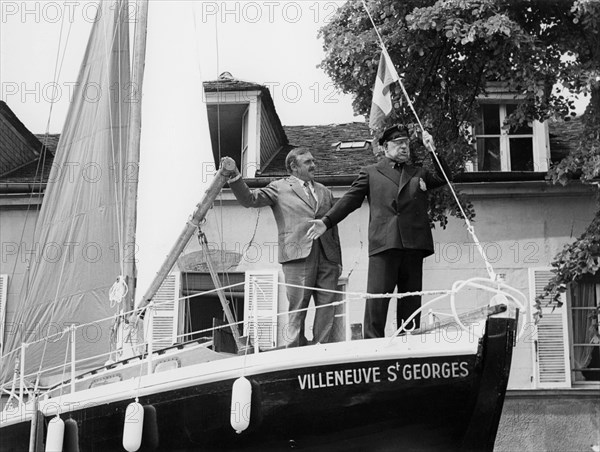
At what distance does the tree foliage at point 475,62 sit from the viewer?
11992 mm

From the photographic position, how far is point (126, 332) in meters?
10.9

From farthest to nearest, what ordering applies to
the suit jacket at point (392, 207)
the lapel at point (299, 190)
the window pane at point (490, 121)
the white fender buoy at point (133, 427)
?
the window pane at point (490, 121) < the lapel at point (299, 190) < the suit jacket at point (392, 207) < the white fender buoy at point (133, 427)

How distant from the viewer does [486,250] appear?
1473 centimetres

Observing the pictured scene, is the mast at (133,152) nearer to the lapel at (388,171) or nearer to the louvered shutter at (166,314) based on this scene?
the lapel at (388,171)

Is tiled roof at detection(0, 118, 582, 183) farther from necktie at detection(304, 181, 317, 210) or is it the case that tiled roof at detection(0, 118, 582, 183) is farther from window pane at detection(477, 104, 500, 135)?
necktie at detection(304, 181, 317, 210)

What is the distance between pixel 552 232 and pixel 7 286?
7.88 metres

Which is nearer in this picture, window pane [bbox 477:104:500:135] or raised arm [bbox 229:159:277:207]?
raised arm [bbox 229:159:277:207]

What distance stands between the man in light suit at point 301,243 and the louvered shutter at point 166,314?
198 inches

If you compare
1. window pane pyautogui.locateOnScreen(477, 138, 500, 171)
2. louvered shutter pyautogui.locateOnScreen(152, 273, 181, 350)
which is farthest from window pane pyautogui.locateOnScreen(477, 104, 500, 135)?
louvered shutter pyautogui.locateOnScreen(152, 273, 181, 350)

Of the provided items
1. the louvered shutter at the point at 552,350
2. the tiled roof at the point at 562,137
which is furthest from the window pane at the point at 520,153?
the louvered shutter at the point at 552,350

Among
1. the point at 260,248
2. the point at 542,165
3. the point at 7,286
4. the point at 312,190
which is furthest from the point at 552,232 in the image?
the point at 7,286

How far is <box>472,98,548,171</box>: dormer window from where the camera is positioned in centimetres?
1502

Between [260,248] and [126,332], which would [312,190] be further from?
[260,248]

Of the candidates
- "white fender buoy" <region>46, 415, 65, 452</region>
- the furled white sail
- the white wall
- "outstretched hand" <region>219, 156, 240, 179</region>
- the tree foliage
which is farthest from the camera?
the white wall
